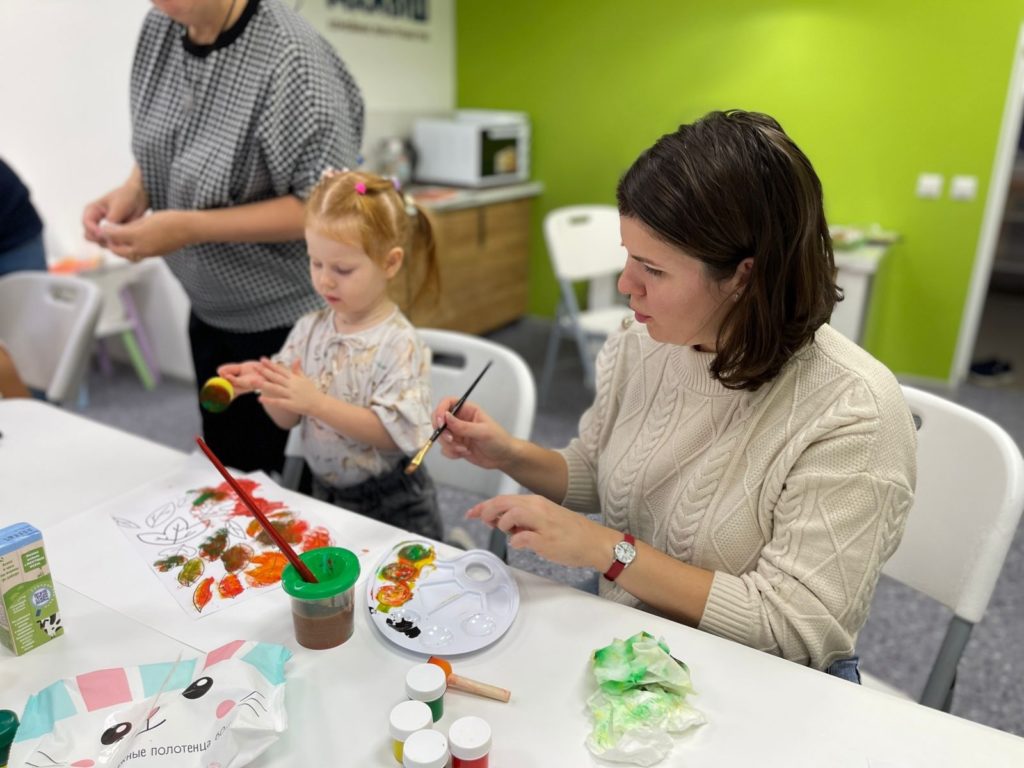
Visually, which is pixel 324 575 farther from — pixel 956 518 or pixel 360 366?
pixel 956 518

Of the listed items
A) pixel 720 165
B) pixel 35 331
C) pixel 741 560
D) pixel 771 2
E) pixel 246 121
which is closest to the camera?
pixel 720 165

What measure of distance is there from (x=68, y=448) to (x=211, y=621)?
60 cm

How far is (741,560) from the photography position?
0.93 metres

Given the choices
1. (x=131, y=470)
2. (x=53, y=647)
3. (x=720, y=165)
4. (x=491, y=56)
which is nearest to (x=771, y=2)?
(x=491, y=56)

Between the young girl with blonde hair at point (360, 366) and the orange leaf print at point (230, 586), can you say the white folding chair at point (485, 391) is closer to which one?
the young girl with blonde hair at point (360, 366)

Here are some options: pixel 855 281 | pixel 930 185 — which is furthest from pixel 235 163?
pixel 930 185

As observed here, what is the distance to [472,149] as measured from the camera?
3.81 m

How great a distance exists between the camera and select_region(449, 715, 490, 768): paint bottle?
0.65 metres

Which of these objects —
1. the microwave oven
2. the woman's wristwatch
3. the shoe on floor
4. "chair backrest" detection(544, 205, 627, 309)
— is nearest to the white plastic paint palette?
the woman's wristwatch

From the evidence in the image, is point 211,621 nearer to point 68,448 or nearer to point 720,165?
point 68,448

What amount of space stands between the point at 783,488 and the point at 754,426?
8 cm

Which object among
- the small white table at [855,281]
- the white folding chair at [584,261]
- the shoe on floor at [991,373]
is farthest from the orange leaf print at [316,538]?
the shoe on floor at [991,373]

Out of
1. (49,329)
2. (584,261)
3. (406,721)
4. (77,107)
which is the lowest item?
(584,261)

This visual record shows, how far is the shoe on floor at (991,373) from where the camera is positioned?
363cm
